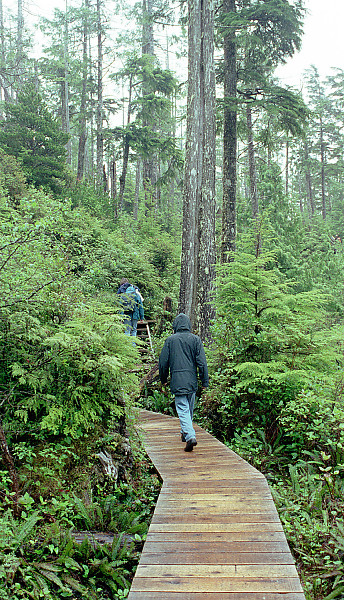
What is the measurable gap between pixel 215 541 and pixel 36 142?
1791 cm

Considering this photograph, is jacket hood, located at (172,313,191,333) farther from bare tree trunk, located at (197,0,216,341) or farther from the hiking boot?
bare tree trunk, located at (197,0,216,341)

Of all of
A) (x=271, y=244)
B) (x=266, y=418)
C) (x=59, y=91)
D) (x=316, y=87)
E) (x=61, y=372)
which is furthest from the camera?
(x=316, y=87)

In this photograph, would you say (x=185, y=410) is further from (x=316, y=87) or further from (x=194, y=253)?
(x=316, y=87)

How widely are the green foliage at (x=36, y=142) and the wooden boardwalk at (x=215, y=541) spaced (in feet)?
47.8

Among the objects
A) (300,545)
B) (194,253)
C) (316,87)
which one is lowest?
(300,545)

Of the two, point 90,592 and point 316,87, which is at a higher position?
Result: point 316,87

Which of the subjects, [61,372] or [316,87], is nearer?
[61,372]

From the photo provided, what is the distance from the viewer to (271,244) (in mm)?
13695

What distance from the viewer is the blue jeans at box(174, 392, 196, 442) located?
242 inches

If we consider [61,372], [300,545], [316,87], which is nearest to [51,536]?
[61,372]

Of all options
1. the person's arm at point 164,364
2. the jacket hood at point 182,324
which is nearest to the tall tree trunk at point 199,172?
the jacket hood at point 182,324

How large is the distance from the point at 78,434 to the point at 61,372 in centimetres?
83

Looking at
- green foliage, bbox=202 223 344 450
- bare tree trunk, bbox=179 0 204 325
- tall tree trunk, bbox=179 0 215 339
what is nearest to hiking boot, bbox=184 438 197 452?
green foliage, bbox=202 223 344 450

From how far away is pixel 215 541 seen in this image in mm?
3607
